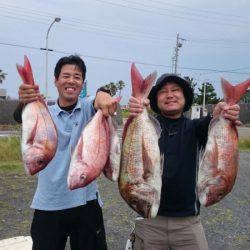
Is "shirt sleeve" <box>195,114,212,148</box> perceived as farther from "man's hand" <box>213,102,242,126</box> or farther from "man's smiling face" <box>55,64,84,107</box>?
"man's smiling face" <box>55,64,84,107</box>

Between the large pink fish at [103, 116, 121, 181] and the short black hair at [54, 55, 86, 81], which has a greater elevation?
the short black hair at [54, 55, 86, 81]

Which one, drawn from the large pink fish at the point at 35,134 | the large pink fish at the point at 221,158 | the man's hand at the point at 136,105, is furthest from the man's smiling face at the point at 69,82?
the large pink fish at the point at 221,158

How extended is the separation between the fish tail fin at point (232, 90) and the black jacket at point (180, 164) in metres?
0.39

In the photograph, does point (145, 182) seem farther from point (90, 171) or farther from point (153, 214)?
point (90, 171)

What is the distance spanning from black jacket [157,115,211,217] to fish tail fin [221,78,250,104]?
39cm

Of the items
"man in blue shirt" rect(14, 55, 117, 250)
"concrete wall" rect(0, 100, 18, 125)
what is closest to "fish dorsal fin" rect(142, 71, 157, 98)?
"man in blue shirt" rect(14, 55, 117, 250)

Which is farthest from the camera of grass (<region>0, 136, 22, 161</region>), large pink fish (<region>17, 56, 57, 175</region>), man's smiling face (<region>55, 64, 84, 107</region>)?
grass (<region>0, 136, 22, 161</region>)

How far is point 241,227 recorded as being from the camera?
745 cm

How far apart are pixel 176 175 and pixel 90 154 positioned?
0.91 metres

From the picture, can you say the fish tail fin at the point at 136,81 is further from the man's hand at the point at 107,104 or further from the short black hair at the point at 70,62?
the short black hair at the point at 70,62

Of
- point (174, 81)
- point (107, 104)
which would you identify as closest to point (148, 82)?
point (107, 104)

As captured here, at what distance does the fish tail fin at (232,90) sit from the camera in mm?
3502

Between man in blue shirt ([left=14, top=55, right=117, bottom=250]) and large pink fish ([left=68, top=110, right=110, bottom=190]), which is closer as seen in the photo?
large pink fish ([left=68, top=110, right=110, bottom=190])

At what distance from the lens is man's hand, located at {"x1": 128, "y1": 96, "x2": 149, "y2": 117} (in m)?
3.53
